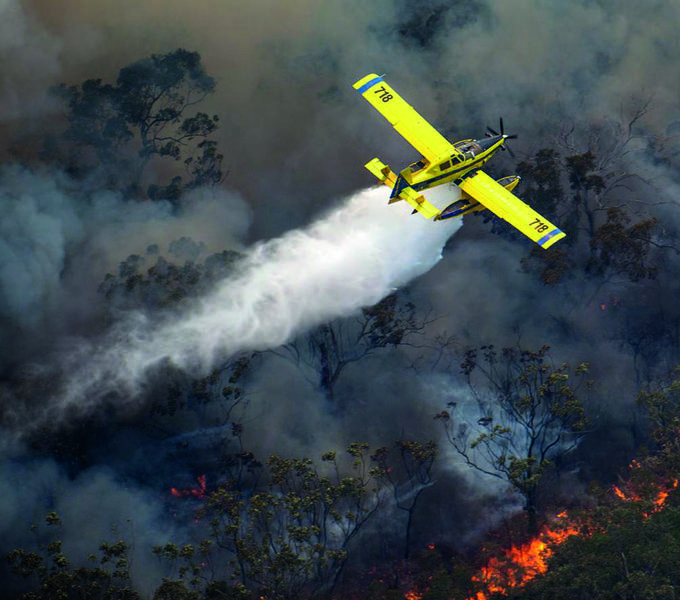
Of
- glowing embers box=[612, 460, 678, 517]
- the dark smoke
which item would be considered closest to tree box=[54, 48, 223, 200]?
the dark smoke

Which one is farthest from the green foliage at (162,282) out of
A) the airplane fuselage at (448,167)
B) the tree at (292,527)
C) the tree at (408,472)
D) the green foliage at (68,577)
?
the green foliage at (68,577)

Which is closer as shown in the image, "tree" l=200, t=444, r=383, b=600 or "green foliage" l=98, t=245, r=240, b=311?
"tree" l=200, t=444, r=383, b=600

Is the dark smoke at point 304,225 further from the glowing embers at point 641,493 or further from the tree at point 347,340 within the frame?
the glowing embers at point 641,493

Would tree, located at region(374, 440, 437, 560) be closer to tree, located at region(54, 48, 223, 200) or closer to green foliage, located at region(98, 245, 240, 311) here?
green foliage, located at region(98, 245, 240, 311)

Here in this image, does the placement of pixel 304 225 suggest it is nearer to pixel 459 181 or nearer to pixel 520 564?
pixel 459 181

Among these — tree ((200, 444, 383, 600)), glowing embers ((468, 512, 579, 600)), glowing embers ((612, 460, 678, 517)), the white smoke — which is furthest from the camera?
the white smoke

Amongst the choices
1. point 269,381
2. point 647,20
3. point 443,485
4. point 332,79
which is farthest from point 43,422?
point 647,20
